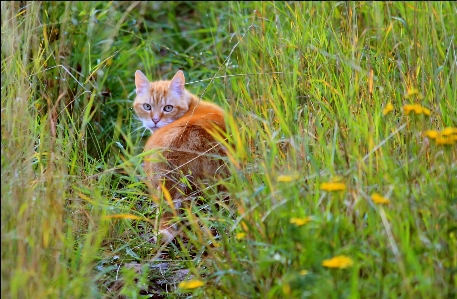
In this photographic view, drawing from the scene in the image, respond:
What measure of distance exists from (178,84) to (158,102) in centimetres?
19

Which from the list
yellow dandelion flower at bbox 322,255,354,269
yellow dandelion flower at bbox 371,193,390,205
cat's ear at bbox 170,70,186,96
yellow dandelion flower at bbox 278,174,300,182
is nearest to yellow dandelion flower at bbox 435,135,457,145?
yellow dandelion flower at bbox 371,193,390,205

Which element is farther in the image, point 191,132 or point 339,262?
point 191,132

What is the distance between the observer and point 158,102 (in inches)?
188

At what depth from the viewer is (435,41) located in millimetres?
3734

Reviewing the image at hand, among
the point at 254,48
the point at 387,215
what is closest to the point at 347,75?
the point at 254,48

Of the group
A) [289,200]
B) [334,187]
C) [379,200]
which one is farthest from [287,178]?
[379,200]

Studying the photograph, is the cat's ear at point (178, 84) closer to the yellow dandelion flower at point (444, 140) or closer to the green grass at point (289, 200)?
the green grass at point (289, 200)

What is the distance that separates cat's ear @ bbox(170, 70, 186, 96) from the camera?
4.64m

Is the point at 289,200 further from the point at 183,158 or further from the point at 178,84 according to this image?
the point at 178,84

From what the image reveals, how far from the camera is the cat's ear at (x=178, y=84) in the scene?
464 cm

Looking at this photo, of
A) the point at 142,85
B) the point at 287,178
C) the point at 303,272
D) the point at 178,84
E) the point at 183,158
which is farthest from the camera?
the point at 142,85

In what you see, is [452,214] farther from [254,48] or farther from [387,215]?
[254,48]

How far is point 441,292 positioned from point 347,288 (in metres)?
0.28

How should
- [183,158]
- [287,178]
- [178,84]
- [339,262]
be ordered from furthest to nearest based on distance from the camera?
[178,84] → [183,158] → [287,178] → [339,262]
